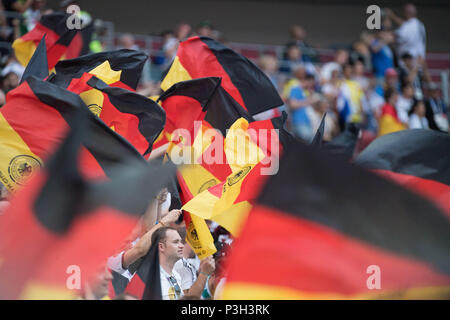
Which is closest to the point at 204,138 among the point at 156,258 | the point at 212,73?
the point at 212,73

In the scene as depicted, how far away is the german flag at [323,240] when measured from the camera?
2242 millimetres

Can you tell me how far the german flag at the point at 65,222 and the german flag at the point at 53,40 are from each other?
3.40m

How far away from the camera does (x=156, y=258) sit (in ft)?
10.2

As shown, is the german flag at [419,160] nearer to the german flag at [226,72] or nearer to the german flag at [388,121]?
the german flag at [226,72]

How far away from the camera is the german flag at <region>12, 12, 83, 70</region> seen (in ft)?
18.1

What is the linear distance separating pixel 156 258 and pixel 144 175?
0.87 m

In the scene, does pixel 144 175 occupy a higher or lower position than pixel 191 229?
higher

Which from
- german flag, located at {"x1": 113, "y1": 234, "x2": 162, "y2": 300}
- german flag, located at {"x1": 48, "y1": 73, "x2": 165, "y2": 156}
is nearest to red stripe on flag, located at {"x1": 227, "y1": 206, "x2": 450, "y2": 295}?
german flag, located at {"x1": 113, "y1": 234, "x2": 162, "y2": 300}

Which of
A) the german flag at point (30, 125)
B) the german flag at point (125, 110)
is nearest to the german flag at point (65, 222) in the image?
the german flag at point (30, 125)

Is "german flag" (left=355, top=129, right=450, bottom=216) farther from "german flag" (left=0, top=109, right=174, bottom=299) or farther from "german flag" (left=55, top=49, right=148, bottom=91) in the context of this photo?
"german flag" (left=55, top=49, right=148, bottom=91)

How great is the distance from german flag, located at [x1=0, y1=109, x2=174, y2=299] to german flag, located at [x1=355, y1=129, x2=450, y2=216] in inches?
47.8
